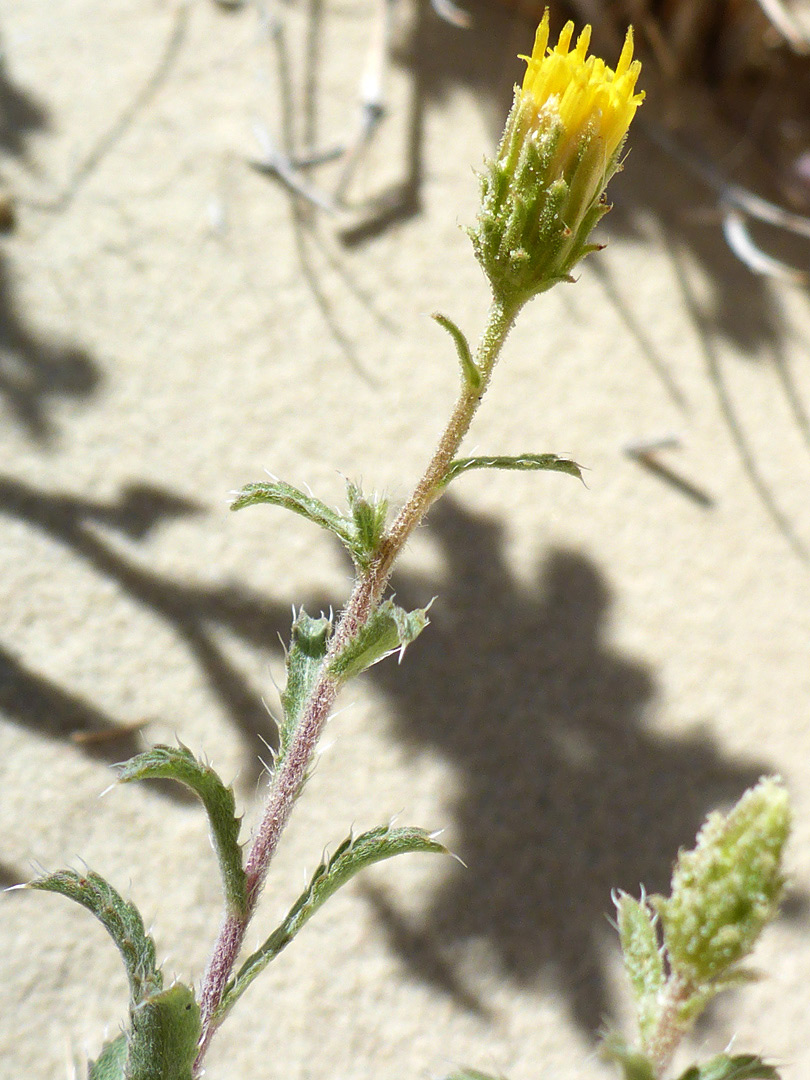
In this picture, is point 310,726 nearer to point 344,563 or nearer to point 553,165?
point 553,165

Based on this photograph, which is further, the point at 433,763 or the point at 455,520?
the point at 455,520

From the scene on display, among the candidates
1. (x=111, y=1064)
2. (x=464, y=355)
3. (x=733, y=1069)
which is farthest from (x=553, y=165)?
(x=111, y=1064)

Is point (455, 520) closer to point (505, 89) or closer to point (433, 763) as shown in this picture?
point (433, 763)

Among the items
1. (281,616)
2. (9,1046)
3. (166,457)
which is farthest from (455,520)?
(9,1046)

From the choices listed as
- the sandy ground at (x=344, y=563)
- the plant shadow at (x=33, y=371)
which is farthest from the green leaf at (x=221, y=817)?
the plant shadow at (x=33, y=371)

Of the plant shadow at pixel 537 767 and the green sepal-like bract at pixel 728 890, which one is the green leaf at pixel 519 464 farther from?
the plant shadow at pixel 537 767
